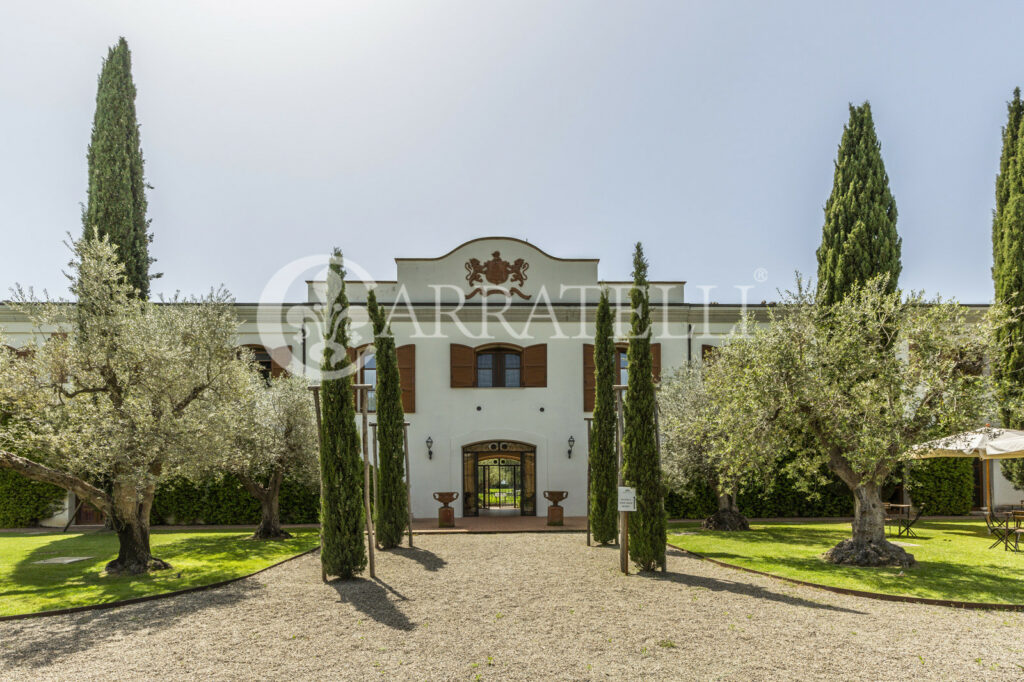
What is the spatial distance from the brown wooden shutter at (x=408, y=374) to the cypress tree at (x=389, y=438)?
4505 millimetres

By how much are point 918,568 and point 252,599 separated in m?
9.88

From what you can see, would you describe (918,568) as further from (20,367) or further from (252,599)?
(20,367)

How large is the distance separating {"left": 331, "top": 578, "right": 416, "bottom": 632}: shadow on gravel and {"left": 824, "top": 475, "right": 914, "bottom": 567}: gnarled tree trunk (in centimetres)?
715

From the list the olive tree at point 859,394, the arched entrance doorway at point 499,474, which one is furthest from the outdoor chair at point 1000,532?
the arched entrance doorway at point 499,474

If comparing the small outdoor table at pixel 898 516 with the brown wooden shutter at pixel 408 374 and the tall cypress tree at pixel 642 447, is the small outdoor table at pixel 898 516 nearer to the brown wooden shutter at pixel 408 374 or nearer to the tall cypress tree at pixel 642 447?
the tall cypress tree at pixel 642 447

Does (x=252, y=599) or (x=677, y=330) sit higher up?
(x=677, y=330)

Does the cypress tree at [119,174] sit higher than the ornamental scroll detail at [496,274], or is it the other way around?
the cypress tree at [119,174]

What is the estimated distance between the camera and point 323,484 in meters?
9.71

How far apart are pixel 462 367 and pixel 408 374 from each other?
5.10 feet

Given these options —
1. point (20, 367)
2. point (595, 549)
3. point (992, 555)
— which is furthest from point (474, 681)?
point (992, 555)

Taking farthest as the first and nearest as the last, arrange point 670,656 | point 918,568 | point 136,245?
point 136,245 < point 918,568 < point 670,656

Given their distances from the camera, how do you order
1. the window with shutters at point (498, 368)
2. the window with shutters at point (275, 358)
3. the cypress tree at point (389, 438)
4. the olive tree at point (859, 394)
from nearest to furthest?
the olive tree at point (859, 394) → the cypress tree at point (389, 438) → the window with shutters at point (275, 358) → the window with shutters at point (498, 368)

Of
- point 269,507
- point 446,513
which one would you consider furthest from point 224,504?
point 446,513

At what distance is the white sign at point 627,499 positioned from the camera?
31.3 ft
